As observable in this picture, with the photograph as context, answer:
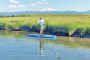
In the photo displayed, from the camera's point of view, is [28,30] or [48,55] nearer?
[48,55]

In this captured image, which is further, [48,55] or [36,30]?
[36,30]

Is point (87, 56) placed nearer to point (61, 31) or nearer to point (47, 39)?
point (47, 39)

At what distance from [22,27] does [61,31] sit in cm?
1059

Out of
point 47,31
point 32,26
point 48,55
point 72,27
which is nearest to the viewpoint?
point 48,55

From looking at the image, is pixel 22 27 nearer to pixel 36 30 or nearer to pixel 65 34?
pixel 36 30

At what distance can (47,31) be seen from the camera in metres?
34.8

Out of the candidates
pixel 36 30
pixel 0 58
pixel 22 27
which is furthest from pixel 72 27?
pixel 0 58

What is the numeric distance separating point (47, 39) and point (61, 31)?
14.9 feet

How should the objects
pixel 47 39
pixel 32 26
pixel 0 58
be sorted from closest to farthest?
pixel 0 58 → pixel 47 39 → pixel 32 26

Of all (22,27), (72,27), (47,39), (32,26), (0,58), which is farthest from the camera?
(22,27)

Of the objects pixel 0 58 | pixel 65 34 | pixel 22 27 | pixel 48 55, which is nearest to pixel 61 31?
pixel 65 34

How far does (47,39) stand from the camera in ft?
91.3

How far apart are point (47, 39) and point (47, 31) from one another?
279 inches

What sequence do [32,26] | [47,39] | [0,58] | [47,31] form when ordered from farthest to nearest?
[32,26]
[47,31]
[47,39]
[0,58]
